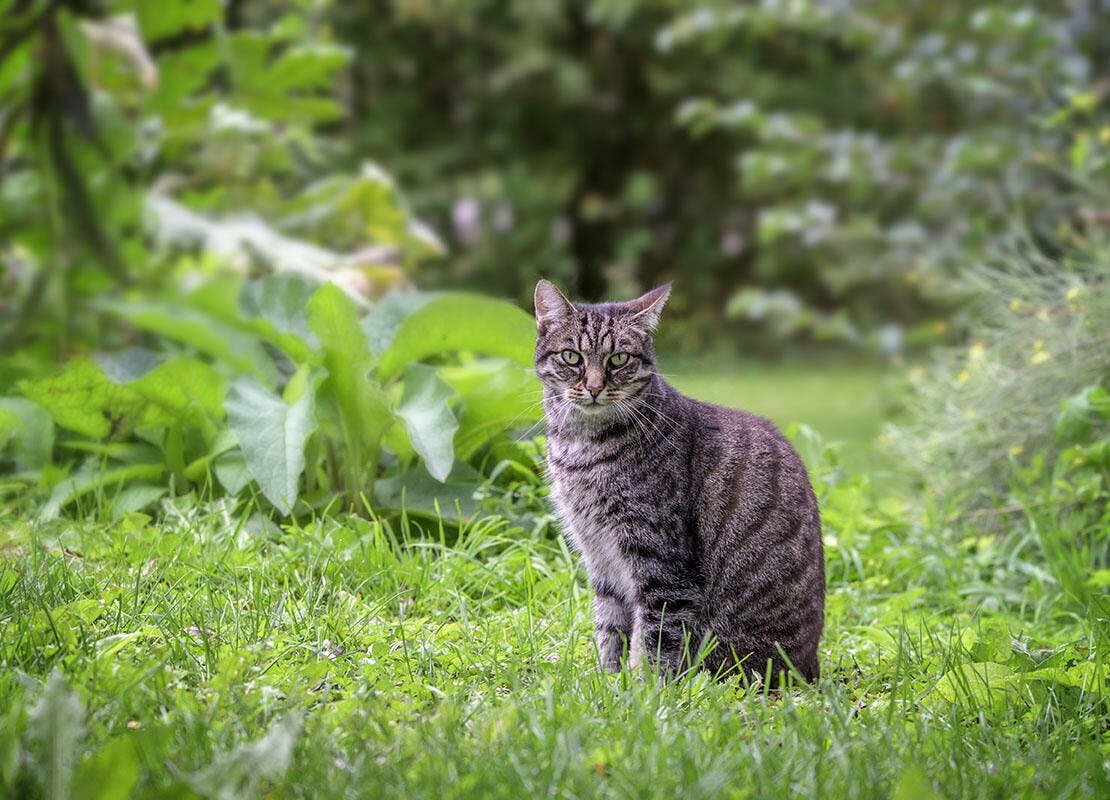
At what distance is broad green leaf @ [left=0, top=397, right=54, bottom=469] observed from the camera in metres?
2.90

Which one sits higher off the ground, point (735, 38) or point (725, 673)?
point (735, 38)

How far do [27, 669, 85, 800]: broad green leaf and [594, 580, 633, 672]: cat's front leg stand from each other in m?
1.04

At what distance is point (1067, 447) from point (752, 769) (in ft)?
6.14

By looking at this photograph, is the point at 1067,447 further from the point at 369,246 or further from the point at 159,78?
the point at 159,78

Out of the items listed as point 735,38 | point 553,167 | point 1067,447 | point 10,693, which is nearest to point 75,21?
point 10,693

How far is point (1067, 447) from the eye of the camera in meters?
3.14

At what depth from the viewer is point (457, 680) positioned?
2061 mm

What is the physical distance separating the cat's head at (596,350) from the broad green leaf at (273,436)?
22.2 inches

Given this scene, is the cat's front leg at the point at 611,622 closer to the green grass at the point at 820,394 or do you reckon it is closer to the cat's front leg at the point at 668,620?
the cat's front leg at the point at 668,620

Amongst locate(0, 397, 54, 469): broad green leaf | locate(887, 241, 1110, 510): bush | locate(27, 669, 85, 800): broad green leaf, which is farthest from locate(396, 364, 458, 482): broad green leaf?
locate(887, 241, 1110, 510): bush

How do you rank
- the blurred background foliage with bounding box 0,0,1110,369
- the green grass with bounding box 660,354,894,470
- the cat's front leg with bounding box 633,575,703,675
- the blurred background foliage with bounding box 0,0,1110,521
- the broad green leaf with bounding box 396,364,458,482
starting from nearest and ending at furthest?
the cat's front leg with bounding box 633,575,703,675 → the broad green leaf with bounding box 396,364,458,482 → the blurred background foliage with bounding box 0,0,1110,521 → the blurred background foliage with bounding box 0,0,1110,369 → the green grass with bounding box 660,354,894,470

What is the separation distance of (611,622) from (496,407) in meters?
0.76

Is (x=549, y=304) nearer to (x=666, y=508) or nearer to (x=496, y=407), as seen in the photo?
(x=666, y=508)

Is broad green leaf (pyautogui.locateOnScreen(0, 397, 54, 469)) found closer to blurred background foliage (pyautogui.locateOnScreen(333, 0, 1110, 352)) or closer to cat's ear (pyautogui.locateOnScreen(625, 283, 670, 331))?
cat's ear (pyautogui.locateOnScreen(625, 283, 670, 331))
